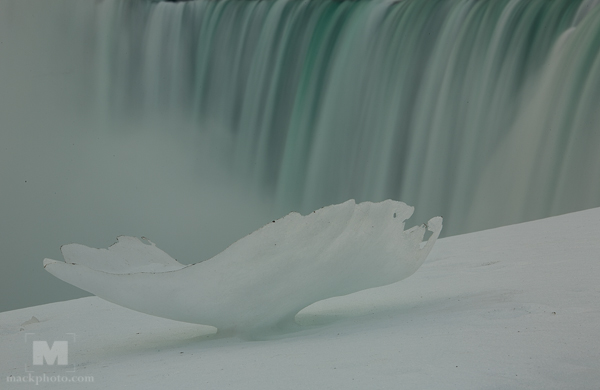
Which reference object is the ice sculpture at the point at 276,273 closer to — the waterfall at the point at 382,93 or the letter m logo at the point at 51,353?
the letter m logo at the point at 51,353

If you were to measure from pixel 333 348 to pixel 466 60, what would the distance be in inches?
171

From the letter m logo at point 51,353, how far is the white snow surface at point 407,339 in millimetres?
20

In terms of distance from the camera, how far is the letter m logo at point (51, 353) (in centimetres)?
113

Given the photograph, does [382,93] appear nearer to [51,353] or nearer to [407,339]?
[51,353]

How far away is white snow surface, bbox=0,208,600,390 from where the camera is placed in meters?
0.74

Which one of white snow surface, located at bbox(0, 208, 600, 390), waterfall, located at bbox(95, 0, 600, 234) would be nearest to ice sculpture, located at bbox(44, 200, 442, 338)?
white snow surface, located at bbox(0, 208, 600, 390)

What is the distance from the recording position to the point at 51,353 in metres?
1.21

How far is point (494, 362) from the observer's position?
2.45 ft

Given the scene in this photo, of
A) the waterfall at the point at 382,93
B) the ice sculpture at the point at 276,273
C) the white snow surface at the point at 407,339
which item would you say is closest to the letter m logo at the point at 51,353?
the white snow surface at the point at 407,339

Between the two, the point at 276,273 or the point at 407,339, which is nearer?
the point at 407,339

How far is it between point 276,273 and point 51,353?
523 millimetres

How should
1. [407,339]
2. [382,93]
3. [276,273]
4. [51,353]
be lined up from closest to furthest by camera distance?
[407,339], [276,273], [51,353], [382,93]

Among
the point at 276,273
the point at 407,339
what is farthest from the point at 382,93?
the point at 407,339

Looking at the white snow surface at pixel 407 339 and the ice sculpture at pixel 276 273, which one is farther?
the ice sculpture at pixel 276 273
